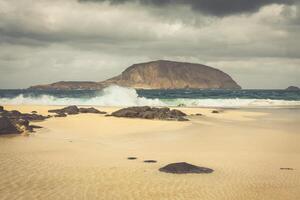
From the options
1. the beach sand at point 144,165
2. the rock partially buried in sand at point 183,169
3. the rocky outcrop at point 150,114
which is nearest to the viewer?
the beach sand at point 144,165

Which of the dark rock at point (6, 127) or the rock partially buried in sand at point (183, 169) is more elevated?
the dark rock at point (6, 127)

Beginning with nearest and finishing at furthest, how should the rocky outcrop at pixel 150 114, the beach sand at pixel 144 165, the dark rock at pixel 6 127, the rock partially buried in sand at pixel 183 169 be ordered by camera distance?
the beach sand at pixel 144 165, the rock partially buried in sand at pixel 183 169, the dark rock at pixel 6 127, the rocky outcrop at pixel 150 114

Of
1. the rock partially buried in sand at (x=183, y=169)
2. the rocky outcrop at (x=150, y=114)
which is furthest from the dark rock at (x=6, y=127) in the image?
the rocky outcrop at (x=150, y=114)

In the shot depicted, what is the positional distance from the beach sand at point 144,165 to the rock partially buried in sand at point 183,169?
0.88 feet

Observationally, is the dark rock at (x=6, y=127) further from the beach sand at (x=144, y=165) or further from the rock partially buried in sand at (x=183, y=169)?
the rock partially buried in sand at (x=183, y=169)

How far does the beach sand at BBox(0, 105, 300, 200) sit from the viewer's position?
9289mm

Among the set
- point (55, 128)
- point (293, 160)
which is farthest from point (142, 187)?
point (55, 128)

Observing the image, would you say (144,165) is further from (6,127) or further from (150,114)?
(150,114)

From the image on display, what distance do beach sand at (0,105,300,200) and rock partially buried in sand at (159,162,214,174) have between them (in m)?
0.27

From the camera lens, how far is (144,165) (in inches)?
484

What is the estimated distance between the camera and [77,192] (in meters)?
9.11

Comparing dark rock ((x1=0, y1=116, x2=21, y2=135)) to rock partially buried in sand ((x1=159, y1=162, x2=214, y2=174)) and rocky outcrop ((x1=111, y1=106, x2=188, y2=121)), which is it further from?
rocky outcrop ((x1=111, y1=106, x2=188, y2=121))

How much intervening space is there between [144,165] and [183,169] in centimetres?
142

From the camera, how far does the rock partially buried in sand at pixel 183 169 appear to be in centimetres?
1131
